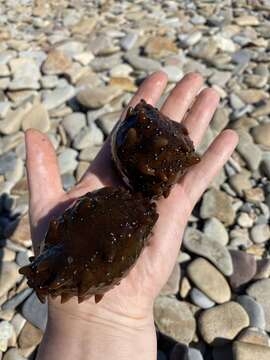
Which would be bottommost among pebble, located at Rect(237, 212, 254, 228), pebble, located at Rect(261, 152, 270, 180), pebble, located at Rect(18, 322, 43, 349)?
pebble, located at Rect(18, 322, 43, 349)

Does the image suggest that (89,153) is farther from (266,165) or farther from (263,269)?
(263,269)

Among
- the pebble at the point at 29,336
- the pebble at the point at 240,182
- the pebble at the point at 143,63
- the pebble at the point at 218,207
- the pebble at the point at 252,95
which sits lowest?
the pebble at the point at 29,336

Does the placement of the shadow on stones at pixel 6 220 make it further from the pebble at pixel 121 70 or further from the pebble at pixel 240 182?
the pebble at pixel 121 70

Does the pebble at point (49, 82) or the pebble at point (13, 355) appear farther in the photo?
the pebble at point (49, 82)

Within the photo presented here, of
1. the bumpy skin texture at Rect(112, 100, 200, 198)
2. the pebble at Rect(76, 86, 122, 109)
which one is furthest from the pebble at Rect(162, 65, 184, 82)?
the bumpy skin texture at Rect(112, 100, 200, 198)

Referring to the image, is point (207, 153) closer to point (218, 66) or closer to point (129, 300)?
point (129, 300)

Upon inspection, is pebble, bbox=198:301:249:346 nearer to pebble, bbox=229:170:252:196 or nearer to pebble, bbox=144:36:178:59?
pebble, bbox=229:170:252:196

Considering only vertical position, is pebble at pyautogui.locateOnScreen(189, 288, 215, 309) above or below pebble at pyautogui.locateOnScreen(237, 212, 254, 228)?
below

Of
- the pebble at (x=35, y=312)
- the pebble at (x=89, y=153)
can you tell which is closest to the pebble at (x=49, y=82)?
the pebble at (x=89, y=153)
